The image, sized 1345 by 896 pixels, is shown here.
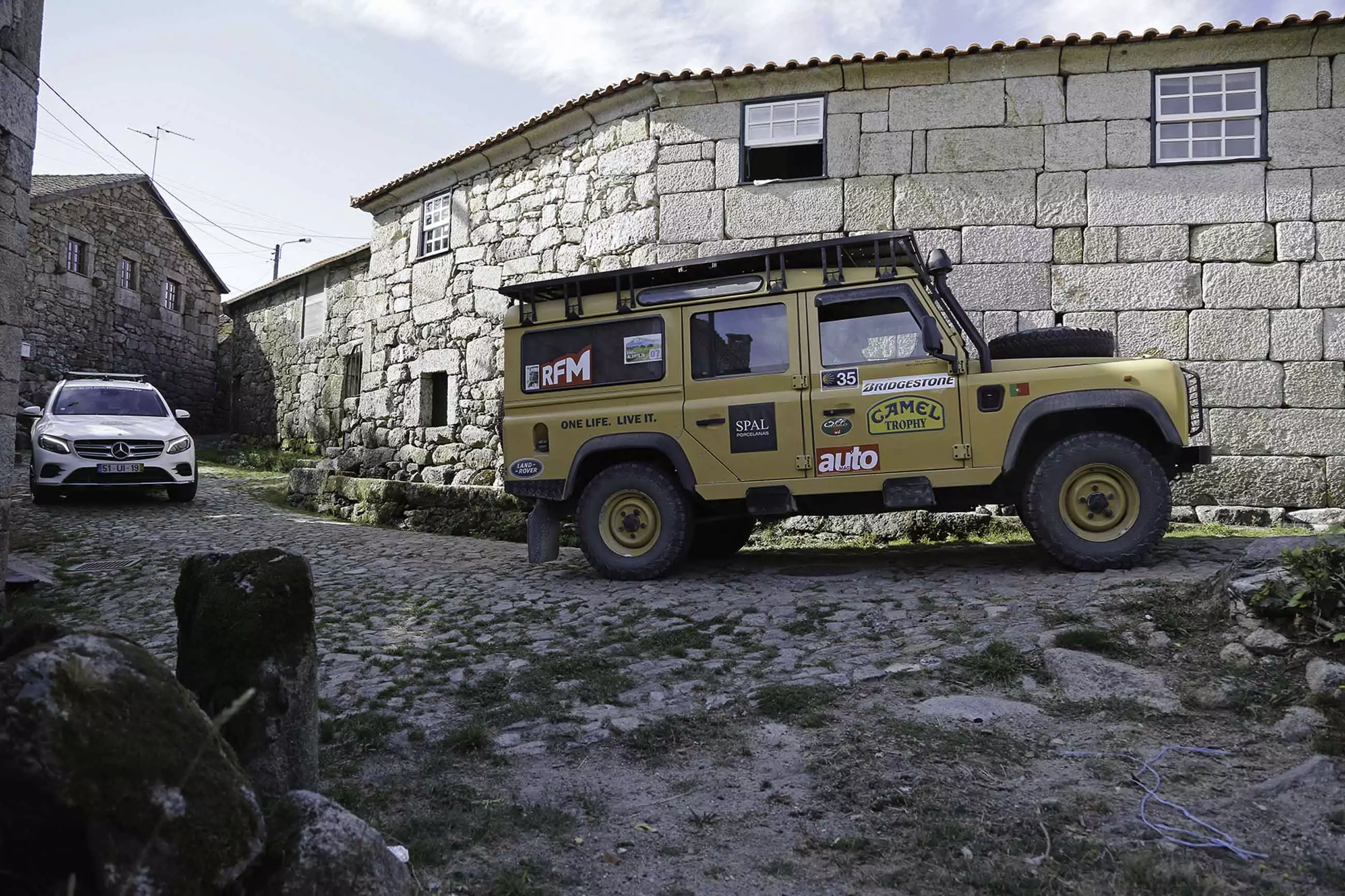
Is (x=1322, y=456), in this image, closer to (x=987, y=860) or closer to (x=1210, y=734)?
(x=1210, y=734)

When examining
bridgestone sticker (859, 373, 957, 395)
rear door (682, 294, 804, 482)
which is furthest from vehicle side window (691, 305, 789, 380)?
bridgestone sticker (859, 373, 957, 395)

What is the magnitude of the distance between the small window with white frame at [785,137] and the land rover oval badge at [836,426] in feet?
14.2

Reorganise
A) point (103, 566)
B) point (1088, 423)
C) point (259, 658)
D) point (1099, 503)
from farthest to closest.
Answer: point (103, 566), point (1088, 423), point (1099, 503), point (259, 658)

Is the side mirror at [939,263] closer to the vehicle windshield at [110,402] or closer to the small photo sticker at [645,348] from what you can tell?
the small photo sticker at [645,348]

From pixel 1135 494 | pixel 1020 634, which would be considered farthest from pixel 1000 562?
pixel 1020 634

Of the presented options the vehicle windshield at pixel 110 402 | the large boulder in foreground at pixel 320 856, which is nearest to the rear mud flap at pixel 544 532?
the large boulder in foreground at pixel 320 856

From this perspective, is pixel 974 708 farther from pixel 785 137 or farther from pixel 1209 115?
pixel 1209 115

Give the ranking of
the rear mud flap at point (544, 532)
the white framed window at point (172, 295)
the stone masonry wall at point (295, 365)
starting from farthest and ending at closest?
1. the white framed window at point (172, 295)
2. the stone masonry wall at point (295, 365)
3. the rear mud flap at point (544, 532)

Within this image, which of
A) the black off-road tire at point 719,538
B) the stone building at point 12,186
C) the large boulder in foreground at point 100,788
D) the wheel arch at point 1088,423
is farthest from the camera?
the black off-road tire at point 719,538

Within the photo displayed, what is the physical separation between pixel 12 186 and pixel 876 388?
19.0ft

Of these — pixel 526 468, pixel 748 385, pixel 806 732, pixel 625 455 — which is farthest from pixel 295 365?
pixel 806 732

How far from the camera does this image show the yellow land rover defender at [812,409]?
19.4ft

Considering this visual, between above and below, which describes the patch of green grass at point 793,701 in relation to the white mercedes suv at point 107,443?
below

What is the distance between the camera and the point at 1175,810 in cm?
284
